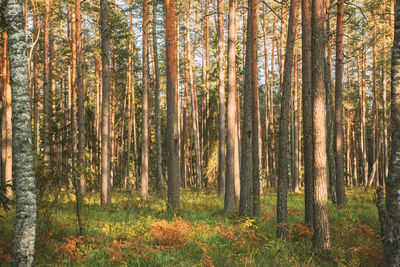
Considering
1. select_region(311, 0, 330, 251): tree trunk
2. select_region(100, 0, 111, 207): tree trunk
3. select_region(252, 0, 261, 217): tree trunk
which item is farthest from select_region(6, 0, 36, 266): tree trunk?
select_region(100, 0, 111, 207): tree trunk

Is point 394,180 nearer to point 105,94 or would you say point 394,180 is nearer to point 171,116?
point 171,116

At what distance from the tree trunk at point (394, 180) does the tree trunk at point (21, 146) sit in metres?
5.50

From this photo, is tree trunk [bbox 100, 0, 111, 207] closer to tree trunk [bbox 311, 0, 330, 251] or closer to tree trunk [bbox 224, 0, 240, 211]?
tree trunk [bbox 224, 0, 240, 211]

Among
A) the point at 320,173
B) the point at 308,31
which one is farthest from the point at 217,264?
the point at 308,31

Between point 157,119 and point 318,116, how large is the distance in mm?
10870

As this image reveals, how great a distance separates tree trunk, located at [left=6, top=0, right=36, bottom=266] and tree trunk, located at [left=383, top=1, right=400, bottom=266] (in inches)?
217

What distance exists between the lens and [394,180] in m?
4.41

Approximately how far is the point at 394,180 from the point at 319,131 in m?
1.74

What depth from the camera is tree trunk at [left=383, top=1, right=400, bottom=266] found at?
4.41 metres

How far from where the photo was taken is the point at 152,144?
2861 centimetres

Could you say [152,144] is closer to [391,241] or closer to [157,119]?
[157,119]

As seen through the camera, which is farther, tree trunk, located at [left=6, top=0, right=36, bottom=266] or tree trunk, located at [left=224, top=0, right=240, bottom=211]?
tree trunk, located at [left=224, top=0, right=240, bottom=211]

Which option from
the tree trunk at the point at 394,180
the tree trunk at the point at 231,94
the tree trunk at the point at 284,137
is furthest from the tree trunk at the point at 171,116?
the tree trunk at the point at 394,180

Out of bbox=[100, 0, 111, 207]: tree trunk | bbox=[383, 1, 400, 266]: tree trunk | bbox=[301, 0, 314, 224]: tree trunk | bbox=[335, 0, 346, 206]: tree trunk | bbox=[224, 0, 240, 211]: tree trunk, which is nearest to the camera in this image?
bbox=[383, 1, 400, 266]: tree trunk
